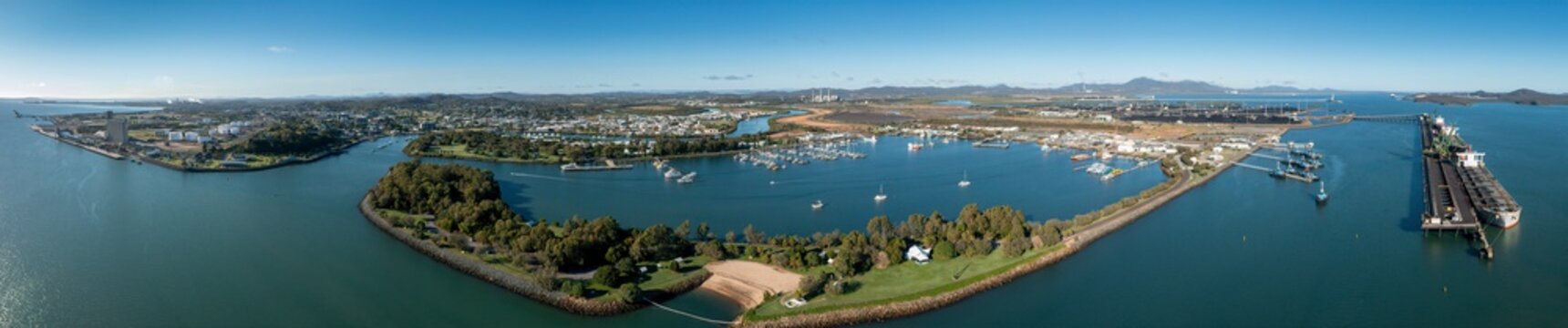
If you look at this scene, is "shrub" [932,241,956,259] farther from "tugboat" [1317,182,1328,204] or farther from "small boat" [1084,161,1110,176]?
"small boat" [1084,161,1110,176]

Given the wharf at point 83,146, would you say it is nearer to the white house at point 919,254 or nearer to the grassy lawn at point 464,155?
the grassy lawn at point 464,155

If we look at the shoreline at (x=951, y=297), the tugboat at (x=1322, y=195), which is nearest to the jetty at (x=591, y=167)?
the shoreline at (x=951, y=297)

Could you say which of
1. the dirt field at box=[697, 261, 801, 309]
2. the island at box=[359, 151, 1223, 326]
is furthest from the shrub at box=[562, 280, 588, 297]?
the dirt field at box=[697, 261, 801, 309]

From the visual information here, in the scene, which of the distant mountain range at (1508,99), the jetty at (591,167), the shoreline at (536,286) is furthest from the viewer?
the distant mountain range at (1508,99)

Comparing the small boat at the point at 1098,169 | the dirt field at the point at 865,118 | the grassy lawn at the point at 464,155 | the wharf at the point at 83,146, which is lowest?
the small boat at the point at 1098,169

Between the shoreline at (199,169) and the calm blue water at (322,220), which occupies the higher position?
the shoreline at (199,169)

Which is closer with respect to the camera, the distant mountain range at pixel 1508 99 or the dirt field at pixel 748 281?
the dirt field at pixel 748 281

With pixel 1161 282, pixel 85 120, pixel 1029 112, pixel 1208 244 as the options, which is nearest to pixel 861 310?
pixel 1161 282
